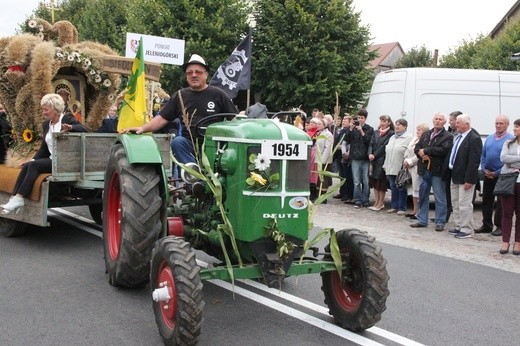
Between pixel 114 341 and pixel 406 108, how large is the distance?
8740 millimetres

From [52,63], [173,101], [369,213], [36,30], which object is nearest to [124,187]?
[173,101]

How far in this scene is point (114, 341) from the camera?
421 cm

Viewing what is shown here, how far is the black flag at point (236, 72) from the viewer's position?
1262 cm

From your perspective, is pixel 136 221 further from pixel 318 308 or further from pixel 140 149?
pixel 318 308

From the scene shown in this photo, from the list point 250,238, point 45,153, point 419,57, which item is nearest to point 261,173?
point 250,238

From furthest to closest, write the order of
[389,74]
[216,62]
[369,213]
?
[216,62]
[389,74]
[369,213]

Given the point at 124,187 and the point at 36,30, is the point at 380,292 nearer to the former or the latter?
the point at 124,187

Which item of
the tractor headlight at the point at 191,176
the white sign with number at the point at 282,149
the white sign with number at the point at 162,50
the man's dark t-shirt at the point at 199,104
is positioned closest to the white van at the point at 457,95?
the white sign with number at the point at 162,50

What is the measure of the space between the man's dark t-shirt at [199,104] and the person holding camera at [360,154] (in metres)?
6.39

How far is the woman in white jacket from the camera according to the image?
33.8ft

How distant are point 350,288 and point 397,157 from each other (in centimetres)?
665

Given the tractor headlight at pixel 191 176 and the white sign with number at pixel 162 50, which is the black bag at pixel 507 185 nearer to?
the tractor headlight at pixel 191 176

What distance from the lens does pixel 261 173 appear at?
418 centimetres

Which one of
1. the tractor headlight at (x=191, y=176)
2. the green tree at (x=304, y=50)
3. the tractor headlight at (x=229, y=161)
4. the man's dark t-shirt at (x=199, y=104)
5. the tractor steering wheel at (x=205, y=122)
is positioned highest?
the green tree at (x=304, y=50)
